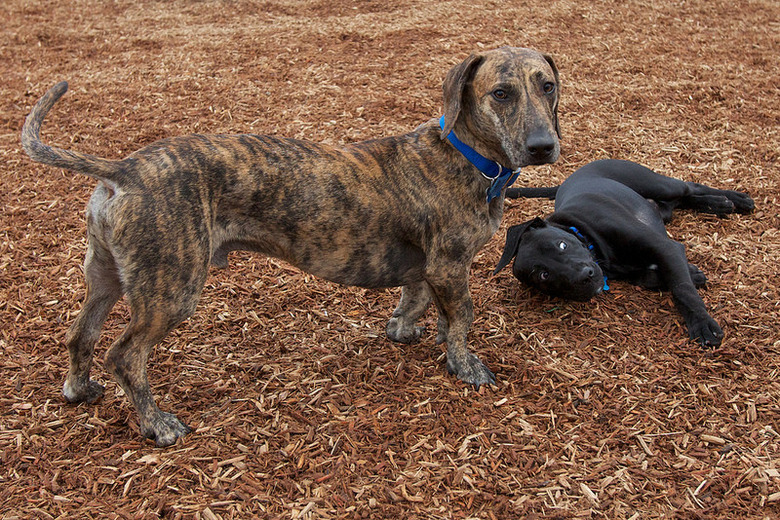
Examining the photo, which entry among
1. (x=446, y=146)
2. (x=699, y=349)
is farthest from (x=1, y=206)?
(x=699, y=349)

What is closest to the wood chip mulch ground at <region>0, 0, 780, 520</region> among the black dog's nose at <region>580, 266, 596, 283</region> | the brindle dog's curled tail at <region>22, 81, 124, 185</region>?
the black dog's nose at <region>580, 266, 596, 283</region>

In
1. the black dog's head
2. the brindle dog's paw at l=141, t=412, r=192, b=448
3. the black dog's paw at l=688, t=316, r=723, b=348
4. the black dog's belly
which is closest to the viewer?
the brindle dog's paw at l=141, t=412, r=192, b=448

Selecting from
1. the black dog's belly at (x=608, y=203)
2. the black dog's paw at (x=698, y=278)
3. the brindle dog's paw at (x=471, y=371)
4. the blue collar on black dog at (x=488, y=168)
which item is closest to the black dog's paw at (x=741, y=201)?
the black dog's belly at (x=608, y=203)

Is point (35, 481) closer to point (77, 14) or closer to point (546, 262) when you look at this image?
point (546, 262)

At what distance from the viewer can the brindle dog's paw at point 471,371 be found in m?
4.15

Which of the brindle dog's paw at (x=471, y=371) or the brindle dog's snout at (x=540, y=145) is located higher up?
the brindle dog's snout at (x=540, y=145)

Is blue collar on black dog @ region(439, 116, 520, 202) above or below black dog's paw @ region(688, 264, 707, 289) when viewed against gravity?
above

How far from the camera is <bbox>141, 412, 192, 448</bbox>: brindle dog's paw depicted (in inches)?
143

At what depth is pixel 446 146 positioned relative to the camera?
394 centimetres

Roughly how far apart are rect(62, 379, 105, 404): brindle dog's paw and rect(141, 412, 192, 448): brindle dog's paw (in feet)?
1.65

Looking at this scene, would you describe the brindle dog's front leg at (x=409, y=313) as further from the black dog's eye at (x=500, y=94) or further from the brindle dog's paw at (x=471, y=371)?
the black dog's eye at (x=500, y=94)

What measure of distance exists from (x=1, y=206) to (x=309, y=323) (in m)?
3.25

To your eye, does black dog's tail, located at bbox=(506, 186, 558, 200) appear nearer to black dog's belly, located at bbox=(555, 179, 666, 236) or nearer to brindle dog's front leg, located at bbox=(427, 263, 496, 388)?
black dog's belly, located at bbox=(555, 179, 666, 236)

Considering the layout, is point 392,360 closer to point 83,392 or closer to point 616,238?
point 83,392
